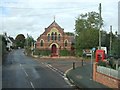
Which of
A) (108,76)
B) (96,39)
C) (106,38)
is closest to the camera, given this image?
(108,76)

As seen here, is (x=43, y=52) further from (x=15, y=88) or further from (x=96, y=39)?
(x=15, y=88)

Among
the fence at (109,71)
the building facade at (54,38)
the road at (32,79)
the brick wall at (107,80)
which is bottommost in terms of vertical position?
the road at (32,79)

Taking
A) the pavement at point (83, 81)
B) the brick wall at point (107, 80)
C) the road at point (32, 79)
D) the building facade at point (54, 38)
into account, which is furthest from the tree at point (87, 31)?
the brick wall at point (107, 80)

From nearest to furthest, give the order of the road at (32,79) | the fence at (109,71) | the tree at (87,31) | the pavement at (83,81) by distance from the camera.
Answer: the fence at (109,71), the pavement at (83,81), the road at (32,79), the tree at (87,31)


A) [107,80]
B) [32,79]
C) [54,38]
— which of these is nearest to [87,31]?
[54,38]

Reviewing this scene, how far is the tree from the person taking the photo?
281 feet

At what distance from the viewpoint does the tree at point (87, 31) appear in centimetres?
8569

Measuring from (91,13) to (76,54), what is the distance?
15.1m

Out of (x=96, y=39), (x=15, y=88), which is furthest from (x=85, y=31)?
(x=15, y=88)

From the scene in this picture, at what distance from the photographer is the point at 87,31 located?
86.7 metres

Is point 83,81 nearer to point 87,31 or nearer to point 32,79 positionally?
point 32,79

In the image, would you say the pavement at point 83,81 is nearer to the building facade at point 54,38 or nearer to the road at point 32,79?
the road at point 32,79

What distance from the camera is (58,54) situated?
91250 mm

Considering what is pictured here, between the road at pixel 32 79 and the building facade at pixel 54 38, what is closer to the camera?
the road at pixel 32 79
